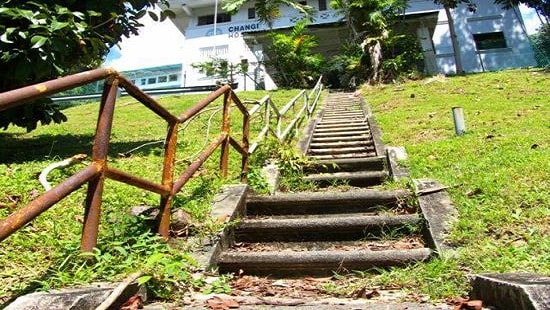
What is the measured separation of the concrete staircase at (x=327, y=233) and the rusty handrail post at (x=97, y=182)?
38.3 inches

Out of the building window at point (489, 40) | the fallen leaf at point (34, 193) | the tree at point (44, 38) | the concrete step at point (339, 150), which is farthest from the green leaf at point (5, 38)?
the building window at point (489, 40)

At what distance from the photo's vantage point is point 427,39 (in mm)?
23297

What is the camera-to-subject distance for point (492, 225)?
3143 millimetres

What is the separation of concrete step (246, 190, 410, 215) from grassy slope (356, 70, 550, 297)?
0.55 meters

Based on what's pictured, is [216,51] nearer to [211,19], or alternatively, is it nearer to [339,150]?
[211,19]

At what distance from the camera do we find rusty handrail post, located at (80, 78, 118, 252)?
2361 millimetres

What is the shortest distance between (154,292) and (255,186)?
2.36 metres

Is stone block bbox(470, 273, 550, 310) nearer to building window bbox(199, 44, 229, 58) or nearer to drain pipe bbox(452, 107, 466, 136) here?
drain pipe bbox(452, 107, 466, 136)

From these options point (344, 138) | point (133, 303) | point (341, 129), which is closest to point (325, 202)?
point (133, 303)

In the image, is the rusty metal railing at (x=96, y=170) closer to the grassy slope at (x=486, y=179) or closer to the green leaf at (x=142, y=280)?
the green leaf at (x=142, y=280)

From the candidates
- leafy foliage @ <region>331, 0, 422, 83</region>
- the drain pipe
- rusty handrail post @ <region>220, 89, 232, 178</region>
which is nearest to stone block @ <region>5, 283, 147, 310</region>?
rusty handrail post @ <region>220, 89, 232, 178</region>

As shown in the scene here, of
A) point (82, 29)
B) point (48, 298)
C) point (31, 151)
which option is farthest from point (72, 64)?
point (48, 298)

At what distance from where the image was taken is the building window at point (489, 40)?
80.8 ft

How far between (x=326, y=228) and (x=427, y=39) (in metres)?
21.8
